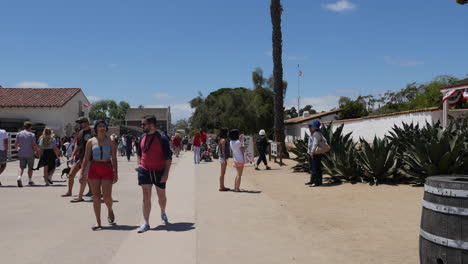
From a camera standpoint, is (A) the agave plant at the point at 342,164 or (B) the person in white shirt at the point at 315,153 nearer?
(B) the person in white shirt at the point at 315,153

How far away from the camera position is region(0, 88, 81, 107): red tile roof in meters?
41.1

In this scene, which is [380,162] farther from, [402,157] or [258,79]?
[258,79]

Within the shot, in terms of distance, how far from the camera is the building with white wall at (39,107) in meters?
40.7

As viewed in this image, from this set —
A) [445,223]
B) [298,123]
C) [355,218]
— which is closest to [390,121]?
[355,218]

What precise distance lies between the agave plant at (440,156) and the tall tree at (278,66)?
10.7 metres

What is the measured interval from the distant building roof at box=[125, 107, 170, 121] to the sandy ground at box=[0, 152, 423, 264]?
99.1 meters

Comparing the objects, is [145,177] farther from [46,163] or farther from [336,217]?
[46,163]

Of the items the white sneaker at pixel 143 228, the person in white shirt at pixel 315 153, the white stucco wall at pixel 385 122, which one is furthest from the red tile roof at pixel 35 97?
the white sneaker at pixel 143 228

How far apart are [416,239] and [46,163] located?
396 inches

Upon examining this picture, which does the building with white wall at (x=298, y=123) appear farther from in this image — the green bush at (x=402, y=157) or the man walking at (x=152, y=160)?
the man walking at (x=152, y=160)

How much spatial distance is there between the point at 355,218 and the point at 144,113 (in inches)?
4182

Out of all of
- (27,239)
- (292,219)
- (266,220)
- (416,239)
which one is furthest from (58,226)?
(416,239)

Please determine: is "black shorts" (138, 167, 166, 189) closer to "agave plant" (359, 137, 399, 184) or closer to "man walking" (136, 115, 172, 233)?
"man walking" (136, 115, 172, 233)

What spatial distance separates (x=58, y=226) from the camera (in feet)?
22.5
